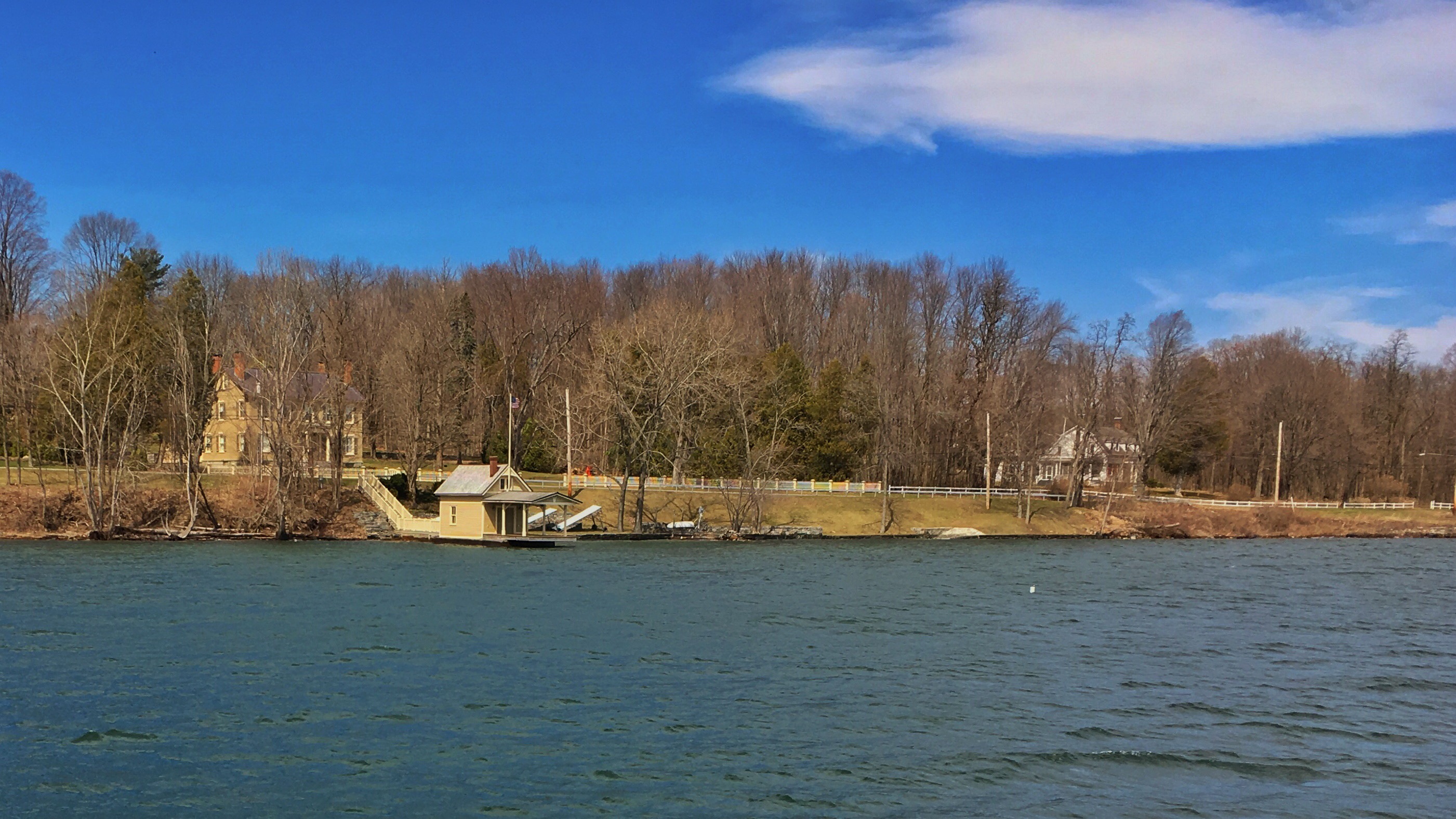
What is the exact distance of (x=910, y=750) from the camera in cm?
1816

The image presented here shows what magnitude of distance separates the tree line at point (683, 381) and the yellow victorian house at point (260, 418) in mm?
1001

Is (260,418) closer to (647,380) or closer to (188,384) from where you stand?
(188,384)

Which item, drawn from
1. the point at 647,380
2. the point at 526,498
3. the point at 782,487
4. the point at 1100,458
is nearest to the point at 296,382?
the point at 526,498

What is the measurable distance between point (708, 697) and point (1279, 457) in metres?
85.5

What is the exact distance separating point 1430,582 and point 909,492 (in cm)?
3883

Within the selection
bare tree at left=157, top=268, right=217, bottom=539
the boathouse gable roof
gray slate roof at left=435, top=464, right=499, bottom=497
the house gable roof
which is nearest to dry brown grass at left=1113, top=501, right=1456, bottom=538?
the boathouse gable roof

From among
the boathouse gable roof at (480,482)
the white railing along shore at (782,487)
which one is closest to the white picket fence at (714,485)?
the white railing along shore at (782,487)

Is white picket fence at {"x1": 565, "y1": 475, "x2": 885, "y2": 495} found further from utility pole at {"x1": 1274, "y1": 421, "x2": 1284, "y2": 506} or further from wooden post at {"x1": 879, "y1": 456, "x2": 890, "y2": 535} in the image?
utility pole at {"x1": 1274, "y1": 421, "x2": 1284, "y2": 506}

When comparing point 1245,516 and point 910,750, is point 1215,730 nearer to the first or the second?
point 910,750

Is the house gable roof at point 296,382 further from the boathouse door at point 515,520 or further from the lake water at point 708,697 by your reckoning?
the lake water at point 708,697

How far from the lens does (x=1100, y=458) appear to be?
3959 inches

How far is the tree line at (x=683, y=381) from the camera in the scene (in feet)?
214

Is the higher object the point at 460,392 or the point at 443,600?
the point at 460,392

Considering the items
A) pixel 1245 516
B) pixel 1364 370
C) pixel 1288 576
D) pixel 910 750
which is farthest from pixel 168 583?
pixel 1364 370
